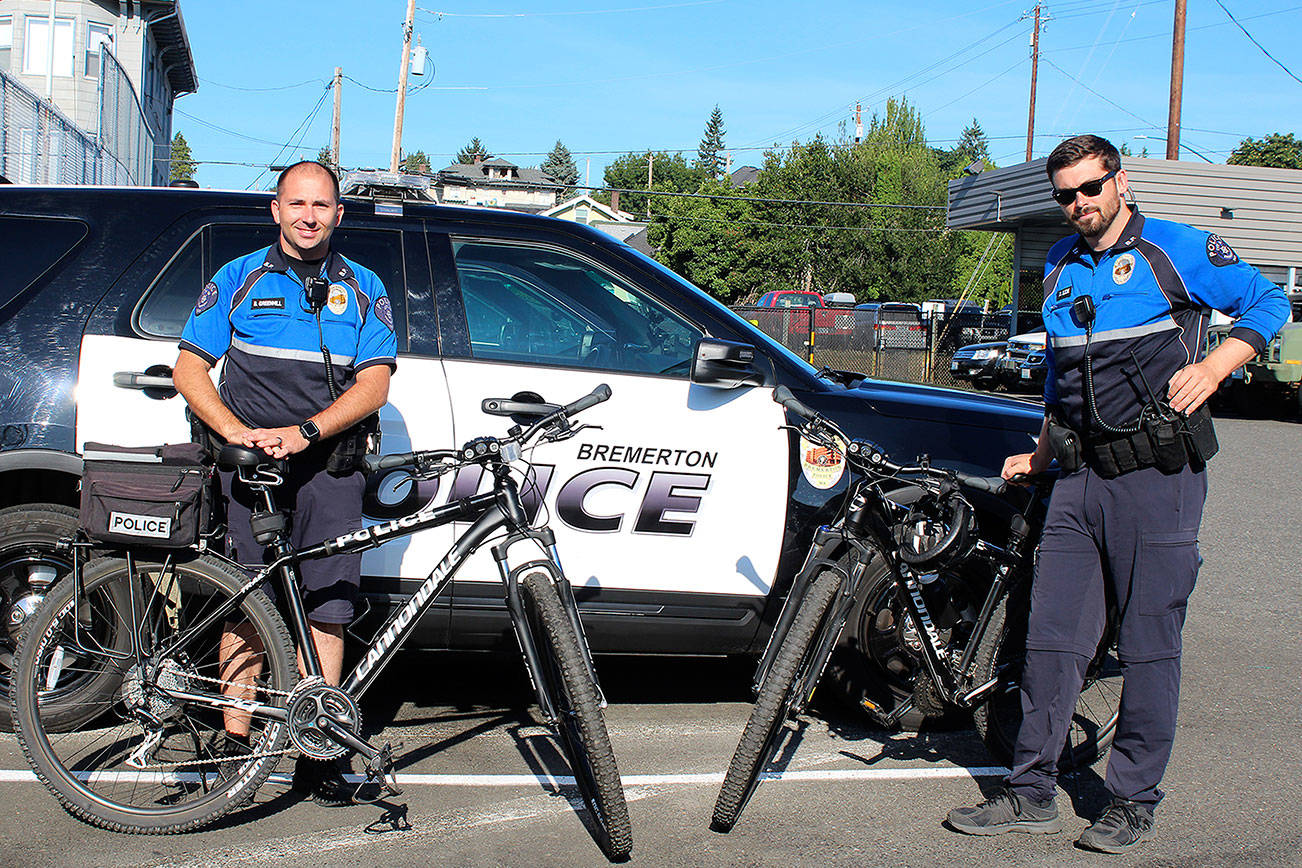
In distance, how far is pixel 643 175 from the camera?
151000 millimetres

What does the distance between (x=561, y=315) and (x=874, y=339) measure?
23384 mm

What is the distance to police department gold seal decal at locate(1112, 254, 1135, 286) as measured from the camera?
11.5 feet

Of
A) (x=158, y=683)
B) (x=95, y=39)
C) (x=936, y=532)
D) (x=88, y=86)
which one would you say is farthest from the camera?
(x=95, y=39)

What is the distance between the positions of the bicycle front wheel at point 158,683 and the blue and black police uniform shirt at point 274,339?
552 mm

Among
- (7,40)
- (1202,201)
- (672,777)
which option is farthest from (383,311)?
(7,40)

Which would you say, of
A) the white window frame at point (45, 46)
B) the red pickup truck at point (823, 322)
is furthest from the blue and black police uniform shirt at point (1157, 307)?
the white window frame at point (45, 46)

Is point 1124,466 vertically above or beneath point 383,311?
beneath

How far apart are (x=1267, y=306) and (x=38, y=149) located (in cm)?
1613

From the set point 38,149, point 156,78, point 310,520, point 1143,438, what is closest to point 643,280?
point 310,520

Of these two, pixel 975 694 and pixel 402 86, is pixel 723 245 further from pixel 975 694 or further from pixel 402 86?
pixel 975 694

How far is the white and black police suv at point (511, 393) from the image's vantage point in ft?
13.2

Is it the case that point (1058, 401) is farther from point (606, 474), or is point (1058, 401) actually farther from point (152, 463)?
point (152, 463)

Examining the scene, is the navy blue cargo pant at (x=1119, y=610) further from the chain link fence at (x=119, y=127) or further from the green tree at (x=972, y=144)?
the green tree at (x=972, y=144)

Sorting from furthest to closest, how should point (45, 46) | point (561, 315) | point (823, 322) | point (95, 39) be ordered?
point (45, 46) < point (95, 39) < point (823, 322) < point (561, 315)
